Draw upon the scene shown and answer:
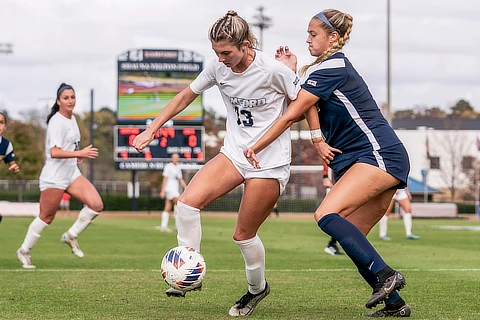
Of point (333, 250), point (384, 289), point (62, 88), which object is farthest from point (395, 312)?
point (333, 250)

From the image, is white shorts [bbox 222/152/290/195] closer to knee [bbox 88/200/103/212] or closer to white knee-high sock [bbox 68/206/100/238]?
knee [bbox 88/200/103/212]

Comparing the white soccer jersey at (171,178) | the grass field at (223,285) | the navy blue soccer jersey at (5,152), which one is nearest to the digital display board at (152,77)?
the white soccer jersey at (171,178)

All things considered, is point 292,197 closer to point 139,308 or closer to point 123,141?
point 123,141

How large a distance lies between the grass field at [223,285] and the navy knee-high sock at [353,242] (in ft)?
2.31

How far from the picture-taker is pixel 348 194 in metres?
6.55

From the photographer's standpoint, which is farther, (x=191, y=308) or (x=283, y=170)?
(x=191, y=308)

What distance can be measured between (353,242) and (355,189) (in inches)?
15.5

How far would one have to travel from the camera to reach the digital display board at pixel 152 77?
126ft

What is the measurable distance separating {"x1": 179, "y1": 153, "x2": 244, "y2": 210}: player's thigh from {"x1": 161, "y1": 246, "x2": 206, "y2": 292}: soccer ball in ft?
1.37

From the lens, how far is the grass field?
7.36m

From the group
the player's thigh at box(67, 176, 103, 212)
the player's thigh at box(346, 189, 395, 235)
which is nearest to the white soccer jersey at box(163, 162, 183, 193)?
the player's thigh at box(67, 176, 103, 212)

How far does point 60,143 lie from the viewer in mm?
11961

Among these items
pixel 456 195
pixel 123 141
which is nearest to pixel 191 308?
pixel 123 141

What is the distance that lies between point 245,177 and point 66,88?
564cm
